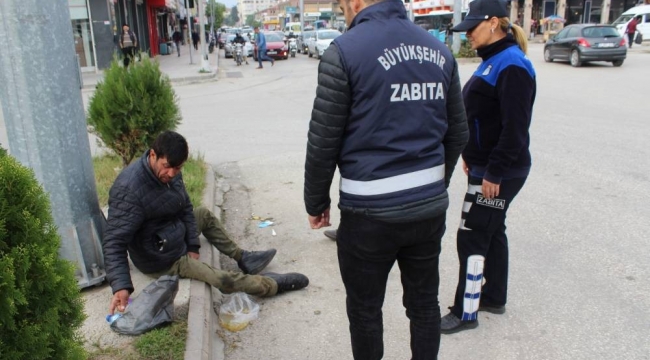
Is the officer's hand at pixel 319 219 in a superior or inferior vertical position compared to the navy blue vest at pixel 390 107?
inferior

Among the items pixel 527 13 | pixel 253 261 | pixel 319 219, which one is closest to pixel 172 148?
pixel 319 219

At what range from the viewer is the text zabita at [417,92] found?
2.21 meters

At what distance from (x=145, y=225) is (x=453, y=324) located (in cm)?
205

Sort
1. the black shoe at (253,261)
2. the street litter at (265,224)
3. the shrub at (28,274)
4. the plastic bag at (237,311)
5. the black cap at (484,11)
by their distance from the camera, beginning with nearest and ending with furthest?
1. the shrub at (28,274)
2. the black cap at (484,11)
3. the plastic bag at (237,311)
4. the black shoe at (253,261)
5. the street litter at (265,224)

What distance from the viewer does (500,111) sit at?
3.10m

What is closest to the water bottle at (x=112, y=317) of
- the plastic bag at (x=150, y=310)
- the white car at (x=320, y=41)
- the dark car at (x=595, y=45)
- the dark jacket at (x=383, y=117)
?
the plastic bag at (x=150, y=310)

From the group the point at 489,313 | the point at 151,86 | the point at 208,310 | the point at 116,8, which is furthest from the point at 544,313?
the point at 116,8

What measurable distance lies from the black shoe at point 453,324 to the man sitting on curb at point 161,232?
1.12m

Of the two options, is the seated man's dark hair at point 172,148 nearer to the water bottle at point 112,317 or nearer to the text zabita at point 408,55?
the water bottle at point 112,317

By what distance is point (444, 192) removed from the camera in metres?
2.48

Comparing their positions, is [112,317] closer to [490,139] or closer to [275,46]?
[490,139]

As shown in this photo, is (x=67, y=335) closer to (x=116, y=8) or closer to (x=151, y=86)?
(x=151, y=86)

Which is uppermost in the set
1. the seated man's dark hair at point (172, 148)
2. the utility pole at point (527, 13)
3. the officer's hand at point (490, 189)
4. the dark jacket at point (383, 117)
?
the utility pole at point (527, 13)

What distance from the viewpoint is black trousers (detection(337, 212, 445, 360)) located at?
236 centimetres
